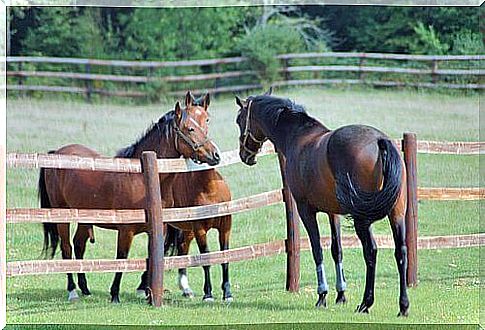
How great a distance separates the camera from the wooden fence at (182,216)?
578cm

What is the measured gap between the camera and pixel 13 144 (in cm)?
723

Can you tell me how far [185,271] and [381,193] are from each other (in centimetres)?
162

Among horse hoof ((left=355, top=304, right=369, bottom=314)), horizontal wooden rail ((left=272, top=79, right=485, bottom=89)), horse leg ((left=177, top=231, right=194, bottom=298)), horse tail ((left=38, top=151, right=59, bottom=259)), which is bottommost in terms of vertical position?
horse hoof ((left=355, top=304, right=369, bottom=314))

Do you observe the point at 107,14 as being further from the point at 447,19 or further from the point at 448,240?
the point at 448,240

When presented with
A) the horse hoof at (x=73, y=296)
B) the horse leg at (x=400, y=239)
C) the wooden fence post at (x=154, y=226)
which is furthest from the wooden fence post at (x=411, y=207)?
the horse hoof at (x=73, y=296)

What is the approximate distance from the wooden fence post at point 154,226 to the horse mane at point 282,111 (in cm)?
77

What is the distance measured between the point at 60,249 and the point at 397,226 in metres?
2.36

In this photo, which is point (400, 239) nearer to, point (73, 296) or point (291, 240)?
point (291, 240)

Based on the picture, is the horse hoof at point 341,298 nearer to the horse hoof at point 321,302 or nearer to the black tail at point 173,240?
the horse hoof at point 321,302

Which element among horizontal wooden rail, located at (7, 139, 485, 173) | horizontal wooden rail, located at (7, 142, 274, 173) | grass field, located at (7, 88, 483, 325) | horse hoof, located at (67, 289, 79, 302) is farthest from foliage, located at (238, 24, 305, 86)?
horse hoof, located at (67, 289, 79, 302)

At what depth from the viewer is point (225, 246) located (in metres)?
6.14

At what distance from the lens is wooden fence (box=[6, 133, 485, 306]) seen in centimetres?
578

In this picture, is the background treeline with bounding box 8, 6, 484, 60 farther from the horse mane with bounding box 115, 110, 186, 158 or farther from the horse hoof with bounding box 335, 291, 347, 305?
the horse hoof with bounding box 335, 291, 347, 305

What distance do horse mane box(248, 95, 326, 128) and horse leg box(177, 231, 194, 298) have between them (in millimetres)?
1008
